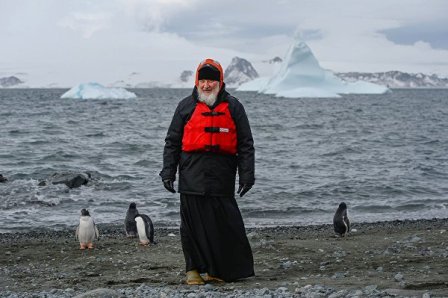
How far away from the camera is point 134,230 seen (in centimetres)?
1112

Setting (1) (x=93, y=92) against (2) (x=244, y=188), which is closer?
(2) (x=244, y=188)

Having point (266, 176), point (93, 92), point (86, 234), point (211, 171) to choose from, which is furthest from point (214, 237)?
point (93, 92)

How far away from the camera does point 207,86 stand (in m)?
5.81

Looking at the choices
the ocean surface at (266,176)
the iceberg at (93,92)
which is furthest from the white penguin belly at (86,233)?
the iceberg at (93,92)

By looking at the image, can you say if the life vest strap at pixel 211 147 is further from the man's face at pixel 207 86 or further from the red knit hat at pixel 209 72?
the red knit hat at pixel 209 72

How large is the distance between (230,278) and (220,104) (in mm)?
1518

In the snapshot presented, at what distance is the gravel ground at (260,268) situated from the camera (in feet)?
18.0

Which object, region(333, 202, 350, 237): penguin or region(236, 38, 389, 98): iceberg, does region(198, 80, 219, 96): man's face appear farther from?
region(236, 38, 389, 98): iceberg

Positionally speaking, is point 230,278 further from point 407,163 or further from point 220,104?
point 407,163

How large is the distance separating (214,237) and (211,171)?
0.59 metres

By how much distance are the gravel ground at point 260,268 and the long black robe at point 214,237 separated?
0.17m

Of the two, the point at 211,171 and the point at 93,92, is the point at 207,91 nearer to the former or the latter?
the point at 211,171

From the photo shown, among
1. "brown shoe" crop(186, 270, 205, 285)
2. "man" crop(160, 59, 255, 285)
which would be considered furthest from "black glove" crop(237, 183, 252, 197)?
"brown shoe" crop(186, 270, 205, 285)

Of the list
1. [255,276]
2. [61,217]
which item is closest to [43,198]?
[61,217]
